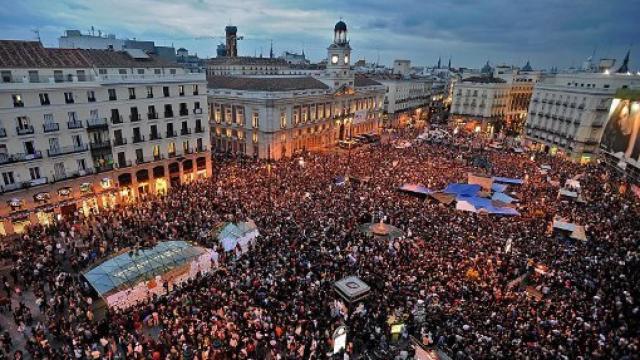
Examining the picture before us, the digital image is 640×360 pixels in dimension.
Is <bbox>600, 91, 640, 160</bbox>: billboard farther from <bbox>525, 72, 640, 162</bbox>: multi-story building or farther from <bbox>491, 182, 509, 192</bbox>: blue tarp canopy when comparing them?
<bbox>491, 182, 509, 192</bbox>: blue tarp canopy

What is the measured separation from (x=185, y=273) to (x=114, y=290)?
12.1 ft

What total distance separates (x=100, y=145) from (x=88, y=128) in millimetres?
1752

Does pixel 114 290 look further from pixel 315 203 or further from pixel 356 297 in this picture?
pixel 315 203

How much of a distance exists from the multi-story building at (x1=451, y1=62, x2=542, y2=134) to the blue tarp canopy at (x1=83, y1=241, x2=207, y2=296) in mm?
74452

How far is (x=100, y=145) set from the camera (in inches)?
1217

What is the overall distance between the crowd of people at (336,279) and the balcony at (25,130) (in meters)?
7.33

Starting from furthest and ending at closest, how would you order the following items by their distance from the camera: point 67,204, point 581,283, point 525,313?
point 67,204, point 581,283, point 525,313

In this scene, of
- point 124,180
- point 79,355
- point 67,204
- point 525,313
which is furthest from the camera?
point 124,180

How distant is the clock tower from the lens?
2373 inches

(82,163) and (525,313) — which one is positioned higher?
(82,163)

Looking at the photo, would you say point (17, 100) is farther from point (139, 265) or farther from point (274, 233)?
point (274, 233)

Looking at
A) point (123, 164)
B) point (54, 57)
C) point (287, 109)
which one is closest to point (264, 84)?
point (287, 109)

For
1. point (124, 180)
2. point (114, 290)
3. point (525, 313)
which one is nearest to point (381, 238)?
point (525, 313)

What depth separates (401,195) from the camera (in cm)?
3466
